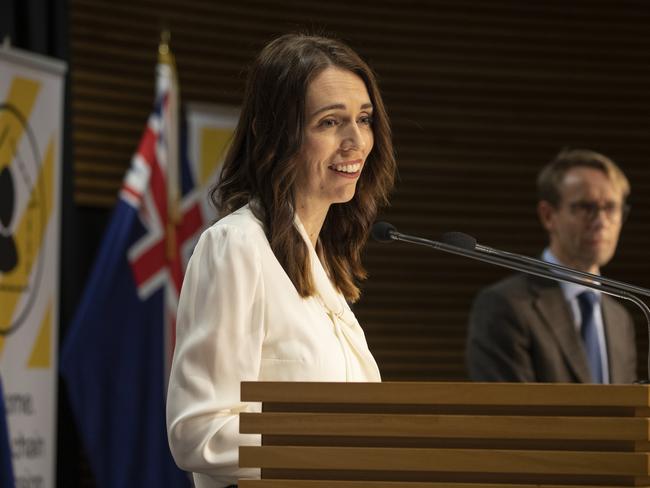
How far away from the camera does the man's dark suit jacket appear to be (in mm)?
4465

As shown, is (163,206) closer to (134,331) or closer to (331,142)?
(134,331)

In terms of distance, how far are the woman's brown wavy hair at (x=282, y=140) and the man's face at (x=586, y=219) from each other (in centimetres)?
230

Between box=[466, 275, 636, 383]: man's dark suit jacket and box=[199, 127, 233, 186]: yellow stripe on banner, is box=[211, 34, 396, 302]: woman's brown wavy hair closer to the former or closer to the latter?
box=[466, 275, 636, 383]: man's dark suit jacket

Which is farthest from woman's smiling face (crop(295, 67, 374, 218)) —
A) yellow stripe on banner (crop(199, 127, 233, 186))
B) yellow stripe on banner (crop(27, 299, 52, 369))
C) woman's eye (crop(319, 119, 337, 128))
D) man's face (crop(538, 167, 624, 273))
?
yellow stripe on banner (crop(199, 127, 233, 186))

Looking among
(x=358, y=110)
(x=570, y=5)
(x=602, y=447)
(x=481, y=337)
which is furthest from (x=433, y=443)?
(x=570, y=5)

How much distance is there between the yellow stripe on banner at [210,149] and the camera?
20.3 feet

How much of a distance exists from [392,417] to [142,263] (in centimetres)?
406

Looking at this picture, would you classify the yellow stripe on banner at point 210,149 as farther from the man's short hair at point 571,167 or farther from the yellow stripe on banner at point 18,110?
the man's short hair at point 571,167

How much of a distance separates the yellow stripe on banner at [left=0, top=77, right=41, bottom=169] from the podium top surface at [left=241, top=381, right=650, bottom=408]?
345cm

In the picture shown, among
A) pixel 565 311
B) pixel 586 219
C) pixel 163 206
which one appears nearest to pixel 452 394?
pixel 565 311

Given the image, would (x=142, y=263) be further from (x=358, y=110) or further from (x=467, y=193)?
(x=358, y=110)

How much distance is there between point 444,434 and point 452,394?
61mm

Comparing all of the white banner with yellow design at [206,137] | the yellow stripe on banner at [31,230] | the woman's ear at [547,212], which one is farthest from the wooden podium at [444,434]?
the white banner with yellow design at [206,137]

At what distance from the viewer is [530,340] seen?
452 cm
